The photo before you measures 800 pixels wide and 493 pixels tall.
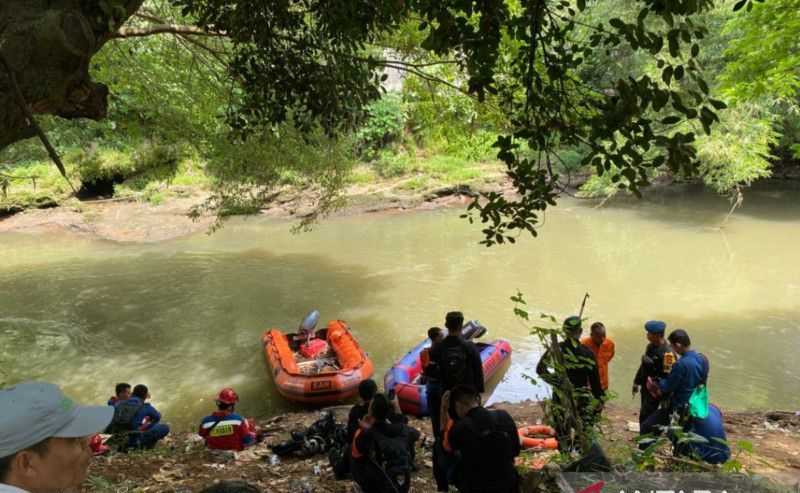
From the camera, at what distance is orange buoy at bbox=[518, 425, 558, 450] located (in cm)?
500

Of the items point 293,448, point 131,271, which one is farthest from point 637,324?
point 131,271

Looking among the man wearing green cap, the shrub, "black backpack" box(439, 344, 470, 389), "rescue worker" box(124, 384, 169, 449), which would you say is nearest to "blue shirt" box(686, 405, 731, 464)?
"black backpack" box(439, 344, 470, 389)

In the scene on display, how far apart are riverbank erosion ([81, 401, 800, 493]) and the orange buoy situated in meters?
0.48

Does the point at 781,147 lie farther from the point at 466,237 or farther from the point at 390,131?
the point at 390,131

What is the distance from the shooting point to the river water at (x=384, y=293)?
9.37 meters

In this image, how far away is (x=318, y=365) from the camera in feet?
30.0

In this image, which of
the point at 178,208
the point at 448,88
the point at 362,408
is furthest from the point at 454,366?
the point at 178,208

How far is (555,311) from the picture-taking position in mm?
12141

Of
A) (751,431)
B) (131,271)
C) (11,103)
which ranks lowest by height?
(131,271)

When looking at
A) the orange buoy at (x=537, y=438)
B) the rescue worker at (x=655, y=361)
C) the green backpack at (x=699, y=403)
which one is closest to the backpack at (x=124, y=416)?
the orange buoy at (x=537, y=438)

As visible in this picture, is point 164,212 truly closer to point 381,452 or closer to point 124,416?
point 124,416

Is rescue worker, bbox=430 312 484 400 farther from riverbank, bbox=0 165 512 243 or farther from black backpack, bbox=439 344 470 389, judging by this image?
riverbank, bbox=0 165 512 243

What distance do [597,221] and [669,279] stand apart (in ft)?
25.1

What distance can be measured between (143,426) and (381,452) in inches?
132
